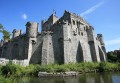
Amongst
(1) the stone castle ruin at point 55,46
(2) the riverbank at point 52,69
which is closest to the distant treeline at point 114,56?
(1) the stone castle ruin at point 55,46

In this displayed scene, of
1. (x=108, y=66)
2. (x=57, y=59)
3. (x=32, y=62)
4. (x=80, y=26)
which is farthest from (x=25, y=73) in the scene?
(x=80, y=26)

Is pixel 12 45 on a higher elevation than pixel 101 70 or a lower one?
higher

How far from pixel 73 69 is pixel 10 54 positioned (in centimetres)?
1613

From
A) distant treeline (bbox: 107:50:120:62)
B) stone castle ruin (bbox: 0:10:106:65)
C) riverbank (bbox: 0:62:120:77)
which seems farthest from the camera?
distant treeline (bbox: 107:50:120:62)

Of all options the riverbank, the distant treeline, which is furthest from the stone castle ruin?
the distant treeline

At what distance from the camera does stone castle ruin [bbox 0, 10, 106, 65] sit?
29.6 metres

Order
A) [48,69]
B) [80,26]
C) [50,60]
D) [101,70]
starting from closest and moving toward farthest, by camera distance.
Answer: [48,69], [101,70], [50,60], [80,26]

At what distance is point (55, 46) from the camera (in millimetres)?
30844

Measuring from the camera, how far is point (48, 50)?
1174 inches

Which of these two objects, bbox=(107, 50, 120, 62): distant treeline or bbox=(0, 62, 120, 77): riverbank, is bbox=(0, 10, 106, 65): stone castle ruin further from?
bbox=(107, 50, 120, 62): distant treeline

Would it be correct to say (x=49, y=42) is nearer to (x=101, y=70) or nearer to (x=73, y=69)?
(x=73, y=69)

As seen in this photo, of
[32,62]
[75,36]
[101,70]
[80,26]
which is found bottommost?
[101,70]

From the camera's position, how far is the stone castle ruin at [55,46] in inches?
1164

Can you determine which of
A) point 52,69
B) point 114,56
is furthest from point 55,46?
point 114,56
